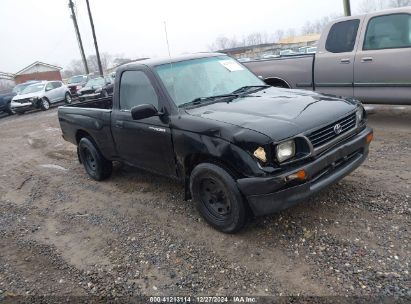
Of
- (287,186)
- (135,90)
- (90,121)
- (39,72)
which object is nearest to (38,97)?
(90,121)

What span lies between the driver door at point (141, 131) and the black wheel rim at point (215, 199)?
53 cm

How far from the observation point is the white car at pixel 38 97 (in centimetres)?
2008

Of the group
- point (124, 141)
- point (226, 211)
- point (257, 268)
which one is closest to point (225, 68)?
point (124, 141)

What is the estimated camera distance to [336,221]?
12.5 feet

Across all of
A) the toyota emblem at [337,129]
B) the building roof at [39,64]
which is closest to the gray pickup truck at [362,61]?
the toyota emblem at [337,129]

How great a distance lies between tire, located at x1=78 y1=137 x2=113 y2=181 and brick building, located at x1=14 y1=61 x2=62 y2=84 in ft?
176

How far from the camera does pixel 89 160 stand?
20.7ft

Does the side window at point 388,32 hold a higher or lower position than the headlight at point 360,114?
higher

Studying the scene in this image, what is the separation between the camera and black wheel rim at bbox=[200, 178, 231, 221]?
150 inches

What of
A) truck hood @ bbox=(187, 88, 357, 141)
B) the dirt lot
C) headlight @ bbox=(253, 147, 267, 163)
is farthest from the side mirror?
headlight @ bbox=(253, 147, 267, 163)

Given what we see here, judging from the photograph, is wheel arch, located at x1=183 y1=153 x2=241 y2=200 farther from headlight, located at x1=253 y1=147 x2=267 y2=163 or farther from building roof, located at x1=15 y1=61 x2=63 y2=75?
building roof, located at x1=15 y1=61 x2=63 y2=75

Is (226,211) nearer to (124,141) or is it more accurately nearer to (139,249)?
(139,249)

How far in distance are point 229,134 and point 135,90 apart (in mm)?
1780

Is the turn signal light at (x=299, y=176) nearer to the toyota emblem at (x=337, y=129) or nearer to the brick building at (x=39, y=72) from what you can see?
the toyota emblem at (x=337, y=129)
